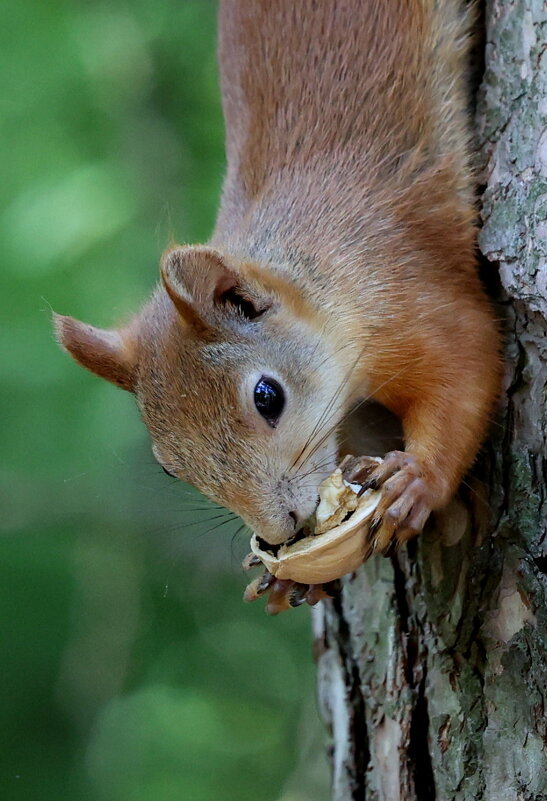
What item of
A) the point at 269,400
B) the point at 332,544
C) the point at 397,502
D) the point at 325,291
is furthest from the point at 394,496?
the point at 325,291

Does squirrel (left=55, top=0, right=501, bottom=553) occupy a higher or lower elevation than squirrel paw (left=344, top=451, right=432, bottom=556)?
higher

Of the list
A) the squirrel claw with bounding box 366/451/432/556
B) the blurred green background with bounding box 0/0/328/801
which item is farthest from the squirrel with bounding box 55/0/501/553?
the blurred green background with bounding box 0/0/328/801

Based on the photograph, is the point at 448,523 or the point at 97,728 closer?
the point at 448,523

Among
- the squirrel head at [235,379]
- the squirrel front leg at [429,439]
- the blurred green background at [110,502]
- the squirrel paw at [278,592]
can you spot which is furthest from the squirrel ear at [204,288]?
the blurred green background at [110,502]

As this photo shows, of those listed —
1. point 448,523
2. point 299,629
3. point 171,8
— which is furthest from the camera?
point 299,629

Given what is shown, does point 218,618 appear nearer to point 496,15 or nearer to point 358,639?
point 358,639

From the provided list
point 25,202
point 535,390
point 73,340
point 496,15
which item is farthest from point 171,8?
point 535,390

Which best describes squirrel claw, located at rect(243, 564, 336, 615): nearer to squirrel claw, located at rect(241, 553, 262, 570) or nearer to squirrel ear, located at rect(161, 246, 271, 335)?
squirrel claw, located at rect(241, 553, 262, 570)

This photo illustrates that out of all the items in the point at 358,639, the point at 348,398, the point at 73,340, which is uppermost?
the point at 73,340
